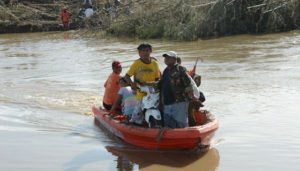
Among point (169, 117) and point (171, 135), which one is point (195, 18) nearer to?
point (169, 117)

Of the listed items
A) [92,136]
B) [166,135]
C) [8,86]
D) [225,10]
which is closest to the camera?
[166,135]

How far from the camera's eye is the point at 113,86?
10328 millimetres

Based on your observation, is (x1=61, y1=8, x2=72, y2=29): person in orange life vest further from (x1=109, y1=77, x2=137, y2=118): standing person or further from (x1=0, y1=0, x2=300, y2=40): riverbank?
(x1=109, y1=77, x2=137, y2=118): standing person

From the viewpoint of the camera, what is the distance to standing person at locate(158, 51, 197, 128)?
27.1 ft

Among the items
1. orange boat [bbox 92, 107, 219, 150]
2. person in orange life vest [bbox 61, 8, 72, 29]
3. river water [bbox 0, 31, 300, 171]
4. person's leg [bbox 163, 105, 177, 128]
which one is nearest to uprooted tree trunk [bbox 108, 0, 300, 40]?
river water [bbox 0, 31, 300, 171]

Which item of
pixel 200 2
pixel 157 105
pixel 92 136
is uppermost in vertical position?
pixel 200 2

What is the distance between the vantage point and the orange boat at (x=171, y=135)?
815cm

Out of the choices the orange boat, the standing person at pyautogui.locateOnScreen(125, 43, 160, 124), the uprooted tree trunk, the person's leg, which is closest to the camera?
the orange boat

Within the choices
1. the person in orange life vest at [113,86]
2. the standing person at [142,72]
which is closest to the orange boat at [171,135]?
the standing person at [142,72]

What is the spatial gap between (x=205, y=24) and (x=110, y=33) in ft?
20.2

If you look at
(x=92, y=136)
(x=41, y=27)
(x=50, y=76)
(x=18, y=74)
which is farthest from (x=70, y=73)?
(x=41, y=27)

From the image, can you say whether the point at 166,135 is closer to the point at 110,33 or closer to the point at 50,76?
the point at 50,76

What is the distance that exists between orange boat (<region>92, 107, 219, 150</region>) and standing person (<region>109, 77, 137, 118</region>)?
0.34m

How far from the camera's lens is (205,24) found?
2359 centimetres
